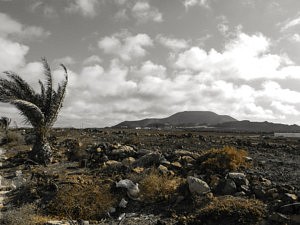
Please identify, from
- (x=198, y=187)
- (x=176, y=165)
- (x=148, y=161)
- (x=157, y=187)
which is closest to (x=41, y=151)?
(x=148, y=161)

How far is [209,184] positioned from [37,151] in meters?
10.7

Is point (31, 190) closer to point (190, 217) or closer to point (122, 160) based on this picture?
point (122, 160)

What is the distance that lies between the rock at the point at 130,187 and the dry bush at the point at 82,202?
0.51 meters

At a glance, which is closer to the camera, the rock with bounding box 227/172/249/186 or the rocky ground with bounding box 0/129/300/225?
the rocky ground with bounding box 0/129/300/225

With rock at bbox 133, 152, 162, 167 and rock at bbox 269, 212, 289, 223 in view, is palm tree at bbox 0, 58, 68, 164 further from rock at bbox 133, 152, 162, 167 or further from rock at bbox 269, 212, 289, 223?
rock at bbox 269, 212, 289, 223

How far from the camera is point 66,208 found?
9406mm

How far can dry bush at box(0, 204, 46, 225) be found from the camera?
8.51m

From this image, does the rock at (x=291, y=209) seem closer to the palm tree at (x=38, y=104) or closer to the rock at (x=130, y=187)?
the rock at (x=130, y=187)

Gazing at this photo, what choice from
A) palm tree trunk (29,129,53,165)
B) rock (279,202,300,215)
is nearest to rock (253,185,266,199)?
rock (279,202,300,215)

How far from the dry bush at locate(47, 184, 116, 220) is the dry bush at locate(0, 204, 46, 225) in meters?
0.54

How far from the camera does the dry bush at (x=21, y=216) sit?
335 inches

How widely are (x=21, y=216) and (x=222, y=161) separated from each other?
745cm

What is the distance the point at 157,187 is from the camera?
10047 mm

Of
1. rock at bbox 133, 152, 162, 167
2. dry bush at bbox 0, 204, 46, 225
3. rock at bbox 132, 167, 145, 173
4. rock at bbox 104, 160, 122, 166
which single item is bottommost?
dry bush at bbox 0, 204, 46, 225
